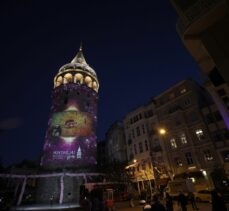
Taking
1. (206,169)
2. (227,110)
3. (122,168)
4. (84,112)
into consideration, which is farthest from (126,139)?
(227,110)

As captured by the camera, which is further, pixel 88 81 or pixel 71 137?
pixel 88 81

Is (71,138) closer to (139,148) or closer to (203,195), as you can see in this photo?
(139,148)

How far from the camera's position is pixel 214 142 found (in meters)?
26.4

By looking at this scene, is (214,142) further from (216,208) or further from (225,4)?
(225,4)

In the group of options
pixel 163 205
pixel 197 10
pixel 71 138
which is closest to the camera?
pixel 197 10

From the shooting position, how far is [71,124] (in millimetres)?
38156

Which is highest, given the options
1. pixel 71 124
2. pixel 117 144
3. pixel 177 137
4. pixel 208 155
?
pixel 71 124

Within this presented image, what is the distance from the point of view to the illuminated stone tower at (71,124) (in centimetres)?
3553

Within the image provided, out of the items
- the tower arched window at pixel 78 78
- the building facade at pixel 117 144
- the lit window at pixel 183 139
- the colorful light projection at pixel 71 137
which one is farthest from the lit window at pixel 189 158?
the tower arched window at pixel 78 78

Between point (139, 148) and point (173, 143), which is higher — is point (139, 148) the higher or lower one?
the higher one

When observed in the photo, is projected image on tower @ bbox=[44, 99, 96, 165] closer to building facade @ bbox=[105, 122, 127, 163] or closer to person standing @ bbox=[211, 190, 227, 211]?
building facade @ bbox=[105, 122, 127, 163]

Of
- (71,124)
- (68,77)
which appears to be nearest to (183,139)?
(71,124)

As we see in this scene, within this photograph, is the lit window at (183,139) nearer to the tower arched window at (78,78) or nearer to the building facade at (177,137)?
the building facade at (177,137)

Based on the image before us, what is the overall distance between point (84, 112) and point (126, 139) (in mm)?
11897
